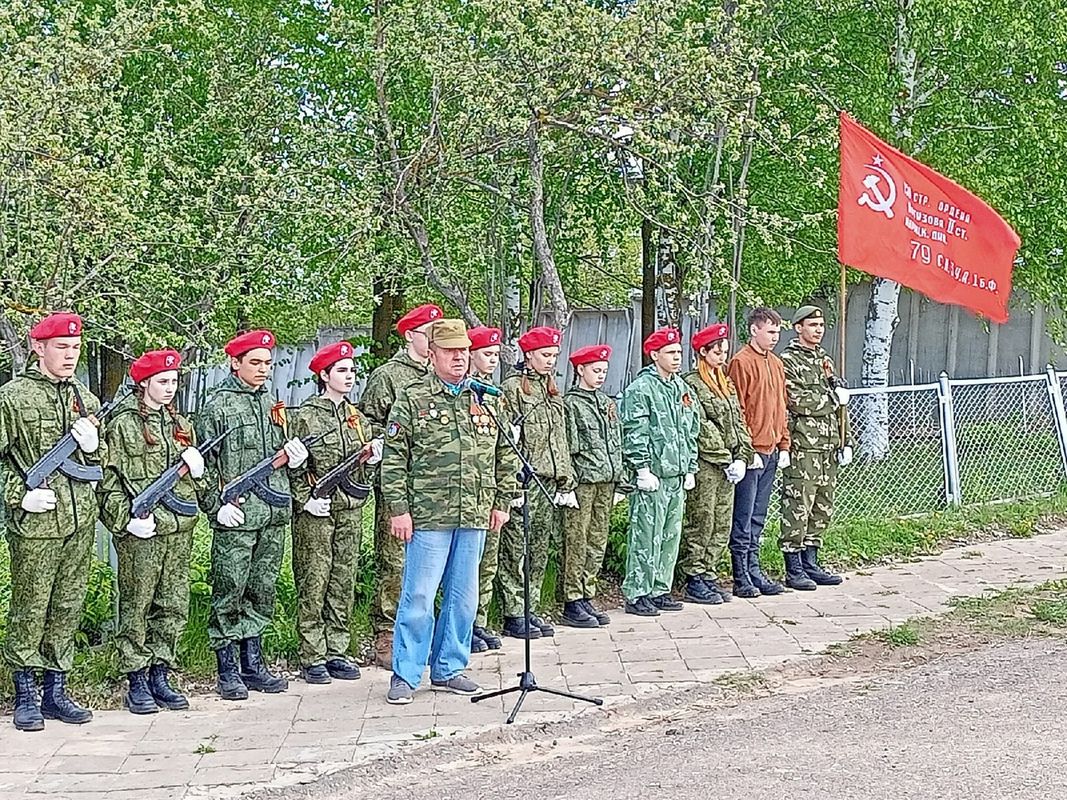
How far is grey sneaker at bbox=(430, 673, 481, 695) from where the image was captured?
22.7 ft

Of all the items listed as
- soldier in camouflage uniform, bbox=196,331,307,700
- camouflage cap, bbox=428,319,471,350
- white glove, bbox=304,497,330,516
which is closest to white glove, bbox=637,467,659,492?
camouflage cap, bbox=428,319,471,350

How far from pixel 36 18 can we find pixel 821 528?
786 centimetres

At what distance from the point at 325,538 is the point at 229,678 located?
0.86 meters

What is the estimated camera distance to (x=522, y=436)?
805 cm

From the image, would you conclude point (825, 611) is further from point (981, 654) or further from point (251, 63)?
point (251, 63)

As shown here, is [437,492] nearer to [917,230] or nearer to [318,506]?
[318,506]

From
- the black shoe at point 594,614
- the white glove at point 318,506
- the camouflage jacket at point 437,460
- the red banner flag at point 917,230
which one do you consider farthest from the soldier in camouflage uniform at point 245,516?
the red banner flag at point 917,230

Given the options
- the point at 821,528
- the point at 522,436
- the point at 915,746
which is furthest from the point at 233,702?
the point at 821,528

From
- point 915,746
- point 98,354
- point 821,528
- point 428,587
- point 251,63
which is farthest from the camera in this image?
point 98,354

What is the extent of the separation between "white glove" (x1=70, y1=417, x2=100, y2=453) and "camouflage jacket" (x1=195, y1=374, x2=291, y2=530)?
68 centimetres

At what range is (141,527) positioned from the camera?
645cm

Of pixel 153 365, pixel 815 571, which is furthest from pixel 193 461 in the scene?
pixel 815 571

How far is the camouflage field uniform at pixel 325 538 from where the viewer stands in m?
7.14

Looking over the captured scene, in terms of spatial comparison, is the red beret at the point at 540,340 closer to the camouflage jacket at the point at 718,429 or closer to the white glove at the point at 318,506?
the camouflage jacket at the point at 718,429
